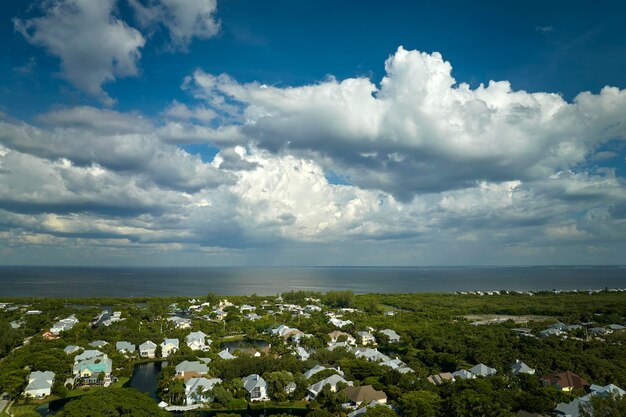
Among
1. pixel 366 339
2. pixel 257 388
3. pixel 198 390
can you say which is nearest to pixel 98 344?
pixel 198 390

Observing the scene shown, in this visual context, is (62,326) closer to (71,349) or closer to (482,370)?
(71,349)

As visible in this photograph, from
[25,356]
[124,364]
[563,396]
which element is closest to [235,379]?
[124,364]

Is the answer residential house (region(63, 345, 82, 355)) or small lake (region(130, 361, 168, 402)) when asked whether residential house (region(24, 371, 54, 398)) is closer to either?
small lake (region(130, 361, 168, 402))

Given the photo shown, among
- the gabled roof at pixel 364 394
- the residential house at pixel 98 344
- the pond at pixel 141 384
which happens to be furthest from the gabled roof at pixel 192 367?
the gabled roof at pixel 364 394

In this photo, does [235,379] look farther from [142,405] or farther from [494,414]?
[494,414]

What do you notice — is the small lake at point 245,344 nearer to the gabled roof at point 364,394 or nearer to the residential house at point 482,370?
the gabled roof at point 364,394

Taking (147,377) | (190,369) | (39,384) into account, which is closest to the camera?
(39,384)
